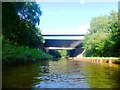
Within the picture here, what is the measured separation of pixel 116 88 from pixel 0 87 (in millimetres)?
3433

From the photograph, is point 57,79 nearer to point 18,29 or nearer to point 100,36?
point 18,29

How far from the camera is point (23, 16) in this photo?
28.0m

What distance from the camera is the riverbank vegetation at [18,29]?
15.5 metres

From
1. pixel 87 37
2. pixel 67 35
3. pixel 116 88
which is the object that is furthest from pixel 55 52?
pixel 116 88

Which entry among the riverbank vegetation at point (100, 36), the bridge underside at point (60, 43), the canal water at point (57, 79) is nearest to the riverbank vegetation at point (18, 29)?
the canal water at point (57, 79)

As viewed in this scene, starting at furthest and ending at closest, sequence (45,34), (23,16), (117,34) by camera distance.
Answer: (45,34), (23,16), (117,34)

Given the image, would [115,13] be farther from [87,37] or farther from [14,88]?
[14,88]

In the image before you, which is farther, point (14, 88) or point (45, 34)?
point (45, 34)

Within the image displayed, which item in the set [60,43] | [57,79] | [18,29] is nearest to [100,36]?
[18,29]

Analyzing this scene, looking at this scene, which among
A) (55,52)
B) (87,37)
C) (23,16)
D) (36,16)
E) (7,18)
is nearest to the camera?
(7,18)

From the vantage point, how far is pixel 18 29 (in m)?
23.1

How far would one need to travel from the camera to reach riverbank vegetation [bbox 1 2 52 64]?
50.9 feet

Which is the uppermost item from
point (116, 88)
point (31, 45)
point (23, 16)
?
point (23, 16)

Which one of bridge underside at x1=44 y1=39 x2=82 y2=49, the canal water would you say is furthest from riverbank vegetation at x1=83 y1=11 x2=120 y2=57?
the canal water
